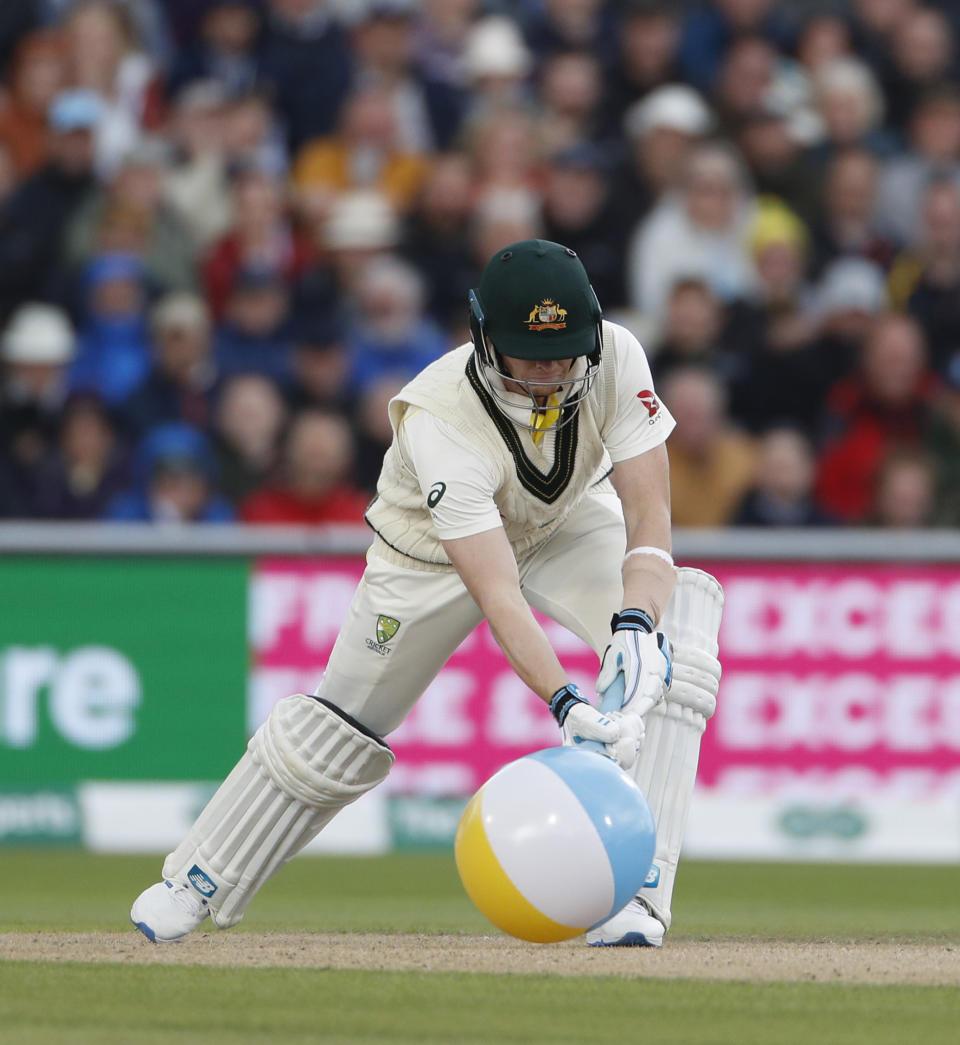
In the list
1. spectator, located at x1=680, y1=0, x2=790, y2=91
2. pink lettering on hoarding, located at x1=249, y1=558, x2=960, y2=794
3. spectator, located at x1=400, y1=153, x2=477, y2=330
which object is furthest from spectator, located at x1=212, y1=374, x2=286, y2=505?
spectator, located at x1=680, y1=0, x2=790, y2=91

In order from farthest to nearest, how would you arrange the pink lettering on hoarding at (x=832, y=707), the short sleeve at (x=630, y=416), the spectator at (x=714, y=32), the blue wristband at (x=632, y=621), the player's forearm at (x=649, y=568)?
the spectator at (x=714, y=32) → the pink lettering on hoarding at (x=832, y=707) → the short sleeve at (x=630, y=416) → the player's forearm at (x=649, y=568) → the blue wristband at (x=632, y=621)

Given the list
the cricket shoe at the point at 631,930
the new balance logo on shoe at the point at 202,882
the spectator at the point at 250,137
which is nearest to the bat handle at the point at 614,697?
the cricket shoe at the point at 631,930

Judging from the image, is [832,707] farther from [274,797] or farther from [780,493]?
[274,797]

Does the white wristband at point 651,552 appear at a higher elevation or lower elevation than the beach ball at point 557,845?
higher

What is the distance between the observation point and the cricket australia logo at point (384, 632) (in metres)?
6.11

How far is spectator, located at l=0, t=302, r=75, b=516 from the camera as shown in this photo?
10.6 m

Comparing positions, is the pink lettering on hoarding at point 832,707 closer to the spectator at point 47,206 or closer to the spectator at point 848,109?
the spectator at point 848,109

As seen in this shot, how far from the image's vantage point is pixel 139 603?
9.92 m

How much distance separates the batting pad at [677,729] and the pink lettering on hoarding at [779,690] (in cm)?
347

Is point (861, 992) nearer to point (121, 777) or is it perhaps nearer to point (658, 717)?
point (658, 717)

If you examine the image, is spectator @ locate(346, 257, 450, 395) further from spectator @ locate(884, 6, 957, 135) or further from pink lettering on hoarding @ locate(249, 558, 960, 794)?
spectator @ locate(884, 6, 957, 135)

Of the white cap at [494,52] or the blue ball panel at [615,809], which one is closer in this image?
the blue ball panel at [615,809]

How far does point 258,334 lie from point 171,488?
126cm

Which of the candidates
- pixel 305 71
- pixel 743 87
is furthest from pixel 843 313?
pixel 305 71
